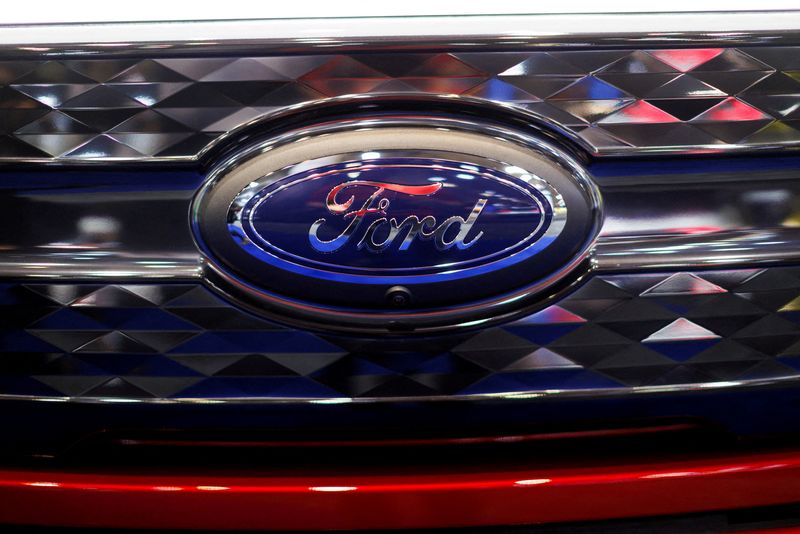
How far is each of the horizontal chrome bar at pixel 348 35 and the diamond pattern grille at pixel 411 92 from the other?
0.01 m

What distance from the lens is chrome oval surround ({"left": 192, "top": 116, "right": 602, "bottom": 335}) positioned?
2.63ft

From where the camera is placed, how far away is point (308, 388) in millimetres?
899

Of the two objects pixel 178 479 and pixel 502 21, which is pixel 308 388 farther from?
pixel 502 21

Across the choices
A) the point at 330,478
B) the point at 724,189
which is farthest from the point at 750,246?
the point at 330,478

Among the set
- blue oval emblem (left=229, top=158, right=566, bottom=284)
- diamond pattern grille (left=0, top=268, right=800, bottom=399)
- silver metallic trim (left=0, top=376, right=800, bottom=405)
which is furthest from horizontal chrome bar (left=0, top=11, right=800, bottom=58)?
silver metallic trim (left=0, top=376, right=800, bottom=405)

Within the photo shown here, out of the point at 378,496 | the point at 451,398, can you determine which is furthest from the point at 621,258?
the point at 378,496

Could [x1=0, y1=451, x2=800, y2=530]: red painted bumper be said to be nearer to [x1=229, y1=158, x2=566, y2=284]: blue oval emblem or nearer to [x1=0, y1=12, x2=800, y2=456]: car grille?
[x1=0, y1=12, x2=800, y2=456]: car grille

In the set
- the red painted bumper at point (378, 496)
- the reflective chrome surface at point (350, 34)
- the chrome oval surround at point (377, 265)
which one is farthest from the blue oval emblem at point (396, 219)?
the red painted bumper at point (378, 496)

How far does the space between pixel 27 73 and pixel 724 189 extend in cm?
→ 85

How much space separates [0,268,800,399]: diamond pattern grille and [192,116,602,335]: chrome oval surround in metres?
0.03

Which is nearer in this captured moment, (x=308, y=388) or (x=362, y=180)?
(x=362, y=180)

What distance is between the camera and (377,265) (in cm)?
83

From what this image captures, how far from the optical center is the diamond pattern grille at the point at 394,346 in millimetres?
870

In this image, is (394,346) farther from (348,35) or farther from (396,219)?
(348,35)
